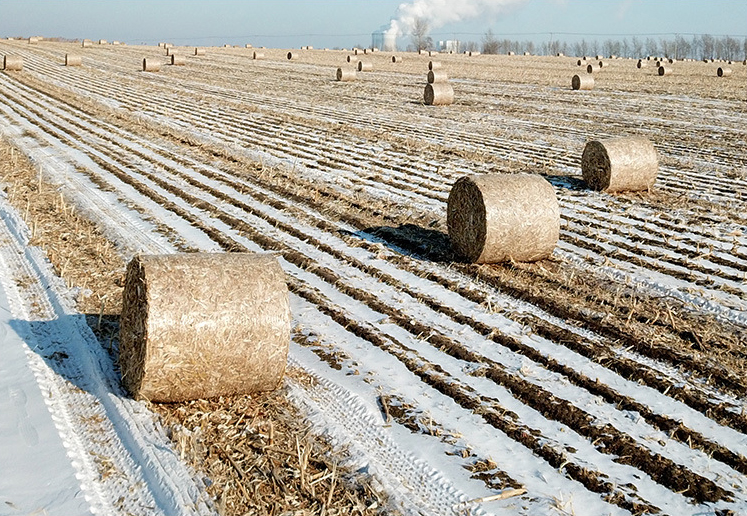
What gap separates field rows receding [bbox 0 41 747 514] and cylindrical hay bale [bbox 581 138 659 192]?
0.33 metres

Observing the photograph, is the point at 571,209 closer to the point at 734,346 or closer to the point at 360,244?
the point at 360,244

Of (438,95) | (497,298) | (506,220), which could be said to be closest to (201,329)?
(497,298)

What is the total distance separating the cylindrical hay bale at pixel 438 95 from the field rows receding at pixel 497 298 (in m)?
7.03

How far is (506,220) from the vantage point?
315 inches

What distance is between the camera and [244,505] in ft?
13.9

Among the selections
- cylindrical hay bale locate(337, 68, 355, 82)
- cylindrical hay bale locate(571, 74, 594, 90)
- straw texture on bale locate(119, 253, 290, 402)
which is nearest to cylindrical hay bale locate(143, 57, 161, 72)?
cylindrical hay bale locate(337, 68, 355, 82)

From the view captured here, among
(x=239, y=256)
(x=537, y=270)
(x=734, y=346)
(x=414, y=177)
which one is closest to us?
(x=239, y=256)

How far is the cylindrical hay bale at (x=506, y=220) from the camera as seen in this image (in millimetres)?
7980

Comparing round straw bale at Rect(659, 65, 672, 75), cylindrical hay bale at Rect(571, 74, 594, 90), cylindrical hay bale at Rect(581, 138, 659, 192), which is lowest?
cylindrical hay bale at Rect(581, 138, 659, 192)

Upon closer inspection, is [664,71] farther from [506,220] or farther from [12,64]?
[506,220]

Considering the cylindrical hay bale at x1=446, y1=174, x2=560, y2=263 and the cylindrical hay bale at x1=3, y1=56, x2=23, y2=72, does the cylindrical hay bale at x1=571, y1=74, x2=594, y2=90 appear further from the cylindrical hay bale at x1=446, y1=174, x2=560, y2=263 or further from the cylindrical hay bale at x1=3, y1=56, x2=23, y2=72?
the cylindrical hay bale at x1=3, y1=56, x2=23, y2=72

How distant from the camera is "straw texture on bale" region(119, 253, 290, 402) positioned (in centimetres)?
507

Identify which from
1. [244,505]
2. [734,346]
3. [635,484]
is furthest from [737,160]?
[244,505]

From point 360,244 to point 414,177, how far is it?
3.91 metres
